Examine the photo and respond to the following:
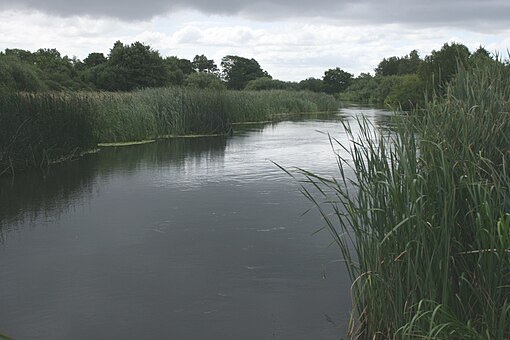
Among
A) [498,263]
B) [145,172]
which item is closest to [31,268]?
[498,263]

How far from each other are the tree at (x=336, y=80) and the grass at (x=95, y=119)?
56952mm

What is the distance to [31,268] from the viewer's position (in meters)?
5.04

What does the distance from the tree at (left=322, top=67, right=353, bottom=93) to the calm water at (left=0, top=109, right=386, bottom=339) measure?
71.3 metres

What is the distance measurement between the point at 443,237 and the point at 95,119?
11.9 metres

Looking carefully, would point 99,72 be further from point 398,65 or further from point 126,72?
point 398,65

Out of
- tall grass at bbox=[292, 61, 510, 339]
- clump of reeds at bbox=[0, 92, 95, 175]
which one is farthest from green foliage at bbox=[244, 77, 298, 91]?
tall grass at bbox=[292, 61, 510, 339]

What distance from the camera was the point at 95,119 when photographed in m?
13.5

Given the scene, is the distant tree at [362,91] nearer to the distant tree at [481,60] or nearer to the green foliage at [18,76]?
the green foliage at [18,76]

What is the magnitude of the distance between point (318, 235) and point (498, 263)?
11.4ft

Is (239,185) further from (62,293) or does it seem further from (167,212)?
(62,293)

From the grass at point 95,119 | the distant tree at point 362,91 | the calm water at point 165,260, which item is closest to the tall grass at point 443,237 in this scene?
the calm water at point 165,260

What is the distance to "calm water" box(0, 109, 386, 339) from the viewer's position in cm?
399

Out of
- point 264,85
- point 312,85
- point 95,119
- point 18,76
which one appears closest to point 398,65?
point 312,85

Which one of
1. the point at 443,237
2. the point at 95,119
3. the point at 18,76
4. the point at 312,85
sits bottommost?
the point at 443,237
